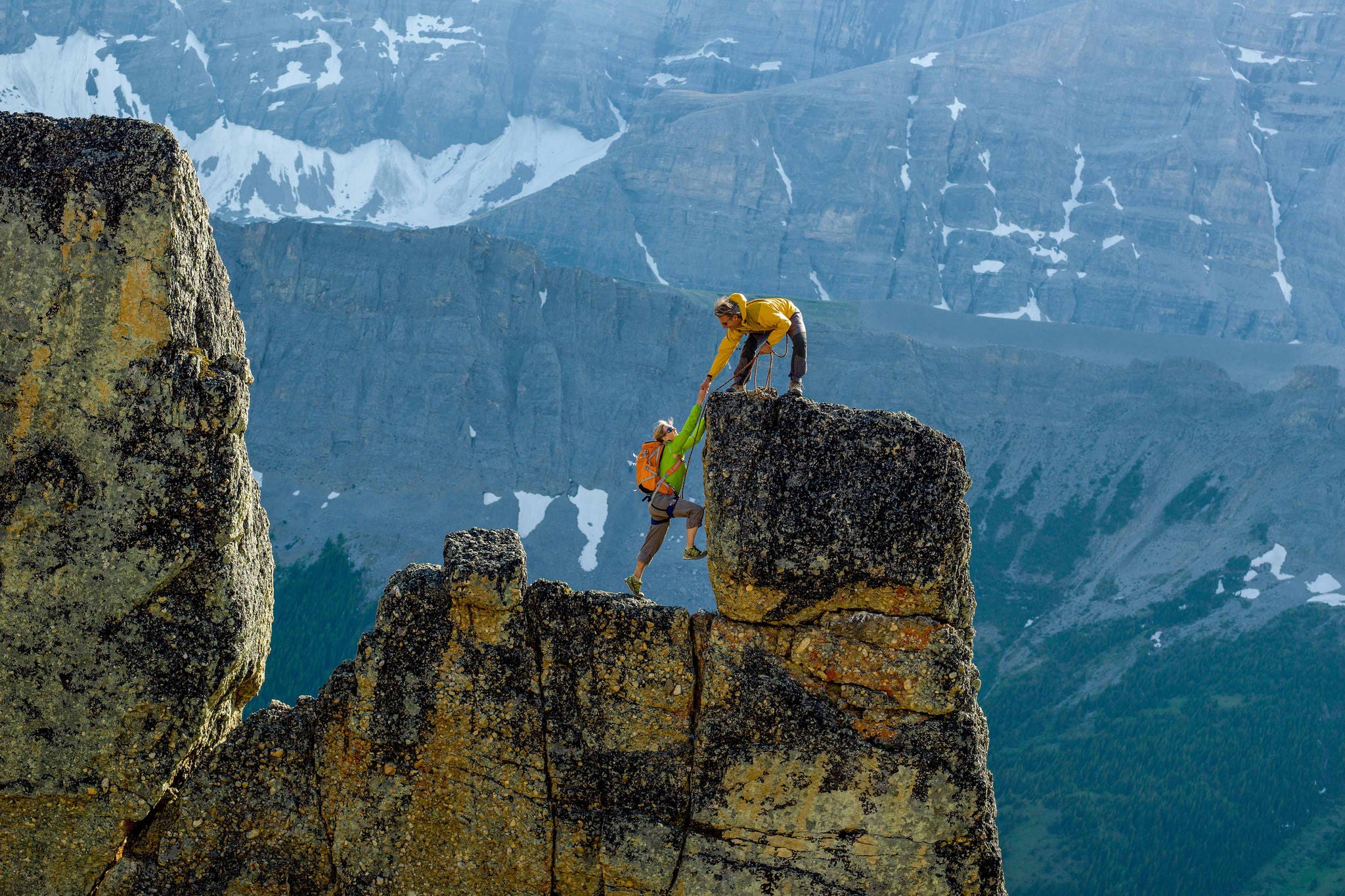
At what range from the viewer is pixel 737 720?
555 inches

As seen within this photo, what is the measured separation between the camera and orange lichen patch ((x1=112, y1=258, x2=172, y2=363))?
14188mm

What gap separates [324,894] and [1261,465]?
196m

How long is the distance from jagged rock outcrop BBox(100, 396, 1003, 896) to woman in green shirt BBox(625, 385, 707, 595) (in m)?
1.35

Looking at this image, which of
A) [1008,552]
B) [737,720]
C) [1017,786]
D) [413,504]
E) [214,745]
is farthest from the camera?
[1008,552]

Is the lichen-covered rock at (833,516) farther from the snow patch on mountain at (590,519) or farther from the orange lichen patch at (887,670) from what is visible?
the snow patch on mountain at (590,519)

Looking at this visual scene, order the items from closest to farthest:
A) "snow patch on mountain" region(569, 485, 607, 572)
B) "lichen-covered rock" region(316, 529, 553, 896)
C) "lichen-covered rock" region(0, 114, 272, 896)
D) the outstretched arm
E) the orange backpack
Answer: "lichen-covered rock" region(0, 114, 272, 896) < "lichen-covered rock" region(316, 529, 553, 896) < the outstretched arm < the orange backpack < "snow patch on mountain" region(569, 485, 607, 572)

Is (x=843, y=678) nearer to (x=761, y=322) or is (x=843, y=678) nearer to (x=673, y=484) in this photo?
(x=673, y=484)

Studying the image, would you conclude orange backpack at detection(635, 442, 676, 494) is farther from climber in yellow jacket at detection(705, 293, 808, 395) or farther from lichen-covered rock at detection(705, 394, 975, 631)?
lichen-covered rock at detection(705, 394, 975, 631)

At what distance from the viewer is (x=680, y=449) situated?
1577cm

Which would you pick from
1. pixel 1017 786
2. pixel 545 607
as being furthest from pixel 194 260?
pixel 1017 786

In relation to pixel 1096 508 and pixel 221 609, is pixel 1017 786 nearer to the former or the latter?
pixel 1096 508

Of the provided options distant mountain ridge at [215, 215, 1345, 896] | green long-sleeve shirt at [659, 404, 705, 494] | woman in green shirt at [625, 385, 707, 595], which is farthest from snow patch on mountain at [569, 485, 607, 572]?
green long-sleeve shirt at [659, 404, 705, 494]

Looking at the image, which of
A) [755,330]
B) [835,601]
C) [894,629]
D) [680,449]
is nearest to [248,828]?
[680,449]

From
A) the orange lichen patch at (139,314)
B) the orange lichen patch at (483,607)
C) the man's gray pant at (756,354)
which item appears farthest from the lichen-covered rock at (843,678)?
the orange lichen patch at (139,314)
